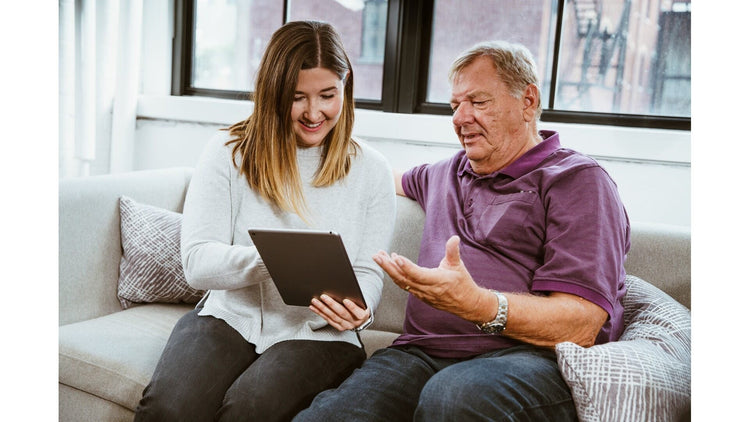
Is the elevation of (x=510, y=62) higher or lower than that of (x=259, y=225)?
higher

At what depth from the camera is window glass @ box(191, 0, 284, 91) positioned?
3055 mm

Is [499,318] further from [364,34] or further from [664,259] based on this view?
[364,34]

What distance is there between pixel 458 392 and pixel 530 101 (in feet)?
2.49

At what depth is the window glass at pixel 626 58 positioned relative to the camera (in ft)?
7.50

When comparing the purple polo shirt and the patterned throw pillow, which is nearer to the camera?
the purple polo shirt

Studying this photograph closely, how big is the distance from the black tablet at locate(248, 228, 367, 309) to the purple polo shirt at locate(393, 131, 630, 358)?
0.23 m

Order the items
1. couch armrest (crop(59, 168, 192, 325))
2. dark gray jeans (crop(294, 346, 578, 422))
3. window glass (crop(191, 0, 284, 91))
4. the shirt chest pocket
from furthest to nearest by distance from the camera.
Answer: window glass (crop(191, 0, 284, 91)) < couch armrest (crop(59, 168, 192, 325)) < the shirt chest pocket < dark gray jeans (crop(294, 346, 578, 422))

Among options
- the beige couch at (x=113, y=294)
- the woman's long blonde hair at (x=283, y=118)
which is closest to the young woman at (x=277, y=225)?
the woman's long blonde hair at (x=283, y=118)

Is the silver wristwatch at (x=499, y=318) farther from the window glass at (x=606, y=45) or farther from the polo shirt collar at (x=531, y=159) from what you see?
the window glass at (x=606, y=45)

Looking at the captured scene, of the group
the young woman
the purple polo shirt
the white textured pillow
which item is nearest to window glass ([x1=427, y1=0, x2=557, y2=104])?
the purple polo shirt

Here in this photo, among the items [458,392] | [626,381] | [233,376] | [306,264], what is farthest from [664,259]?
[233,376]

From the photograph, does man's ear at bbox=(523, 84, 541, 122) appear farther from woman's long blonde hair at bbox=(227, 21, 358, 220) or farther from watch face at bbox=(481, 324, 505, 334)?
watch face at bbox=(481, 324, 505, 334)

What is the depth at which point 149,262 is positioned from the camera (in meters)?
2.06
